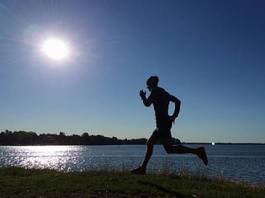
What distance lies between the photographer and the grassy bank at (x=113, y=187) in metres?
9.99

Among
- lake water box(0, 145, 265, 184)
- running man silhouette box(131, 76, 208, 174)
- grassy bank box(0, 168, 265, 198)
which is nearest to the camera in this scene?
grassy bank box(0, 168, 265, 198)

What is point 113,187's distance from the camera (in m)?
10.4

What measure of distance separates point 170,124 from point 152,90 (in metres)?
1.01

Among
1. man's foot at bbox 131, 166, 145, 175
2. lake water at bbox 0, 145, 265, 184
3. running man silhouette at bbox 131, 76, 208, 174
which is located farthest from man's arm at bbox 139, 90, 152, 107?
lake water at bbox 0, 145, 265, 184

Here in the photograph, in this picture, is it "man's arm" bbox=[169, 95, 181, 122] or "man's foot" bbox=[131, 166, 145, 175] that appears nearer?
"man's arm" bbox=[169, 95, 181, 122]

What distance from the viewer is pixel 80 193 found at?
1007 cm

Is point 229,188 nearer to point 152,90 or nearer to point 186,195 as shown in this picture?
point 186,195

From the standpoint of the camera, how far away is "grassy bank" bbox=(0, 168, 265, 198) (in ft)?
32.8

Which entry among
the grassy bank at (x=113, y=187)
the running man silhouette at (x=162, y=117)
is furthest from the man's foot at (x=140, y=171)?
the running man silhouette at (x=162, y=117)

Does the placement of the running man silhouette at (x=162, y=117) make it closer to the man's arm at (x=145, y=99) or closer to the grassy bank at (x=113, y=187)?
the man's arm at (x=145, y=99)

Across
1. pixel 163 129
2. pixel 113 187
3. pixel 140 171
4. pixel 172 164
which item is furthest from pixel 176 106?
pixel 172 164

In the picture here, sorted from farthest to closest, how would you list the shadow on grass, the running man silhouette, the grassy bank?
the running man silhouette < the grassy bank < the shadow on grass

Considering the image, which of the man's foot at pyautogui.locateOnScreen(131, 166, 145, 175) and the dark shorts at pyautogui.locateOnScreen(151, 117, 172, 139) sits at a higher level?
the dark shorts at pyautogui.locateOnScreen(151, 117, 172, 139)

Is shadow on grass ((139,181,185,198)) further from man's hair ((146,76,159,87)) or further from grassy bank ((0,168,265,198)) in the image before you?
man's hair ((146,76,159,87))
